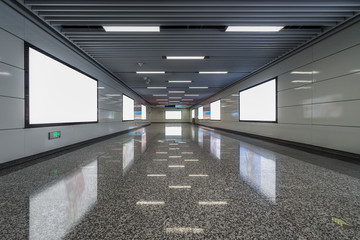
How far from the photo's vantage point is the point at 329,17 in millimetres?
4590

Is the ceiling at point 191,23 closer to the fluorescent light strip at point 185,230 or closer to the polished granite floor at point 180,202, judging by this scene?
the polished granite floor at point 180,202

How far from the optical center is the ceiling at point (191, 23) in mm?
4094

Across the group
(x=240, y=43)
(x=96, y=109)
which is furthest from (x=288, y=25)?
(x=96, y=109)

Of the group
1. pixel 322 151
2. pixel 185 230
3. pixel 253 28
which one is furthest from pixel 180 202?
pixel 322 151

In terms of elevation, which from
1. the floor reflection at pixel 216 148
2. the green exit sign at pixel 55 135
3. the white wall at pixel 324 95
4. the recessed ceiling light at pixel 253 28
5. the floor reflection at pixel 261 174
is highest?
the recessed ceiling light at pixel 253 28

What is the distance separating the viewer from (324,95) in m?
5.50

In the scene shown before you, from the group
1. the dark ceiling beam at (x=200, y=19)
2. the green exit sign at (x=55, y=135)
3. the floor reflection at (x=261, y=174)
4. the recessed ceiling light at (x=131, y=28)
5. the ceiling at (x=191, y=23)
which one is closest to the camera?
the floor reflection at (x=261, y=174)

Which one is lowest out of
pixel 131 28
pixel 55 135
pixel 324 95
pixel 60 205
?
pixel 60 205

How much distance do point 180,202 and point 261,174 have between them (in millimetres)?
2080

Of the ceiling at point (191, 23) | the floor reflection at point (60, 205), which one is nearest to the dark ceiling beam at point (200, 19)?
the ceiling at point (191, 23)

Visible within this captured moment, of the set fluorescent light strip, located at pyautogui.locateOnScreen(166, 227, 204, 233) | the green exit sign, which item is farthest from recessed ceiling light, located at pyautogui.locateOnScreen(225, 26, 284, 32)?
the green exit sign

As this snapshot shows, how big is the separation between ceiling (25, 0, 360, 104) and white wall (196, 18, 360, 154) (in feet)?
2.01

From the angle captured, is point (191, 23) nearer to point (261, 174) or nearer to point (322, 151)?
point (261, 174)

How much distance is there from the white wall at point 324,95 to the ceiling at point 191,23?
0.61 meters
